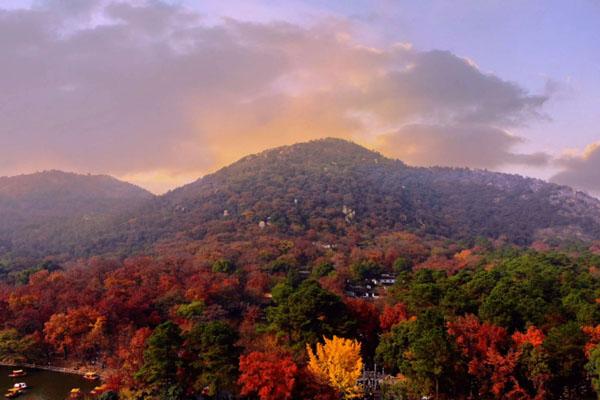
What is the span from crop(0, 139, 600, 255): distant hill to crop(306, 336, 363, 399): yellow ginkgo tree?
5014 centimetres

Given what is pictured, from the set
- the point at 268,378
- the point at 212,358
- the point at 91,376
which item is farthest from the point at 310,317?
the point at 91,376

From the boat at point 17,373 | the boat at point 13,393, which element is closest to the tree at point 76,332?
the boat at point 17,373

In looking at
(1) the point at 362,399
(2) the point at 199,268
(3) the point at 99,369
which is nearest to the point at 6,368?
(3) the point at 99,369

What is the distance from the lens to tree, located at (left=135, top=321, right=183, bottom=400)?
2609 centimetres

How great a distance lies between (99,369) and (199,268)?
747 inches

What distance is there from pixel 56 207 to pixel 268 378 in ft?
448

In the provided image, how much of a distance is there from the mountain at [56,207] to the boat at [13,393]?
58319 mm

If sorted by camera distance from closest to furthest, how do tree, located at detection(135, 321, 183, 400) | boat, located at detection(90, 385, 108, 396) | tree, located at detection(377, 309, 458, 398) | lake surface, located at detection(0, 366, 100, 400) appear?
tree, located at detection(377, 309, 458, 398) < tree, located at detection(135, 321, 183, 400) < boat, located at detection(90, 385, 108, 396) < lake surface, located at detection(0, 366, 100, 400)

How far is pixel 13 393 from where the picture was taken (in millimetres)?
31031

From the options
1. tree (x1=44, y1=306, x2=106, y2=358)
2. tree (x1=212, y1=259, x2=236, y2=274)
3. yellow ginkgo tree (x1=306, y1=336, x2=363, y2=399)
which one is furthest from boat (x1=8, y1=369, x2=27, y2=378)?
tree (x1=212, y1=259, x2=236, y2=274)

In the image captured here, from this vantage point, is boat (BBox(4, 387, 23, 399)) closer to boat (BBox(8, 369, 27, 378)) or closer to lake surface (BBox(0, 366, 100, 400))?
lake surface (BBox(0, 366, 100, 400))

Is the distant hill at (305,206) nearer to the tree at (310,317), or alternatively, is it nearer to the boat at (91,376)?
the boat at (91,376)

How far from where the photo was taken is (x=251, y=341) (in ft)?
109

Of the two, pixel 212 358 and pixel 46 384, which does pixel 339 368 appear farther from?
pixel 46 384
